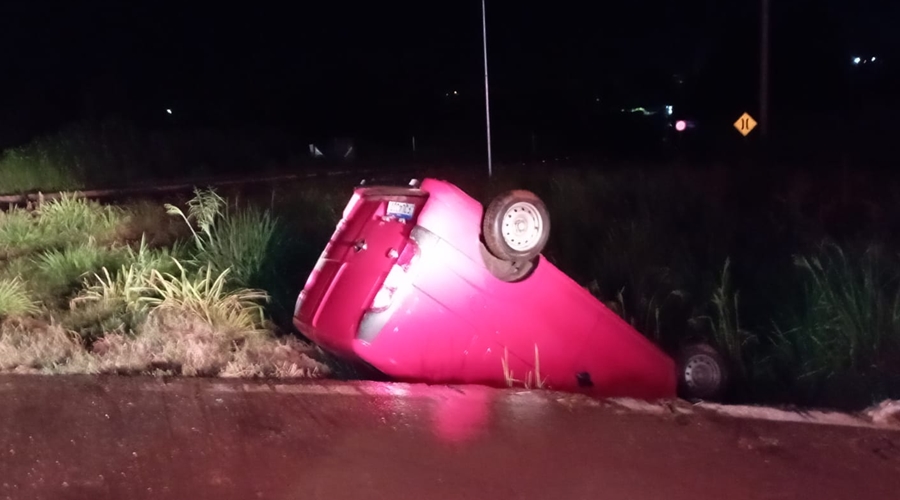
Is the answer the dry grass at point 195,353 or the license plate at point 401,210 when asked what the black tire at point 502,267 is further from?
the dry grass at point 195,353

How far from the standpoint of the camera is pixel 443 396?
214 inches

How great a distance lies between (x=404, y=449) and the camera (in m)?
4.73

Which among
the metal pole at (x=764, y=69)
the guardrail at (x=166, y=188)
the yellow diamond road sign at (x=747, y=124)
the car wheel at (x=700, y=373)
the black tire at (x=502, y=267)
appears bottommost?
the car wheel at (x=700, y=373)

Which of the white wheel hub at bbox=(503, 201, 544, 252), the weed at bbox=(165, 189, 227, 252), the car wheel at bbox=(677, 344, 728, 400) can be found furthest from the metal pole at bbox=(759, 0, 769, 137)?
the white wheel hub at bbox=(503, 201, 544, 252)

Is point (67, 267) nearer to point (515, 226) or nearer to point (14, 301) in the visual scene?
point (14, 301)

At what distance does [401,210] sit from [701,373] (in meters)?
2.27

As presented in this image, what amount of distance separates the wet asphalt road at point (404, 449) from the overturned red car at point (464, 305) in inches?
11.8

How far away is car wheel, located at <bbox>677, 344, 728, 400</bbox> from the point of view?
6367 mm

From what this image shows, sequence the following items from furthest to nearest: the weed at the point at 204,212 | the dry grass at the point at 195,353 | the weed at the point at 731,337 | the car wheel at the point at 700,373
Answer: the weed at the point at 204,212 < the weed at the point at 731,337 < the car wheel at the point at 700,373 < the dry grass at the point at 195,353

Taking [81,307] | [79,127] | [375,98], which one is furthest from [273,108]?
[81,307]

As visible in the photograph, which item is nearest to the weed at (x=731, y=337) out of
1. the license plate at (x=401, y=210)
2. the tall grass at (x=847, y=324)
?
the tall grass at (x=847, y=324)

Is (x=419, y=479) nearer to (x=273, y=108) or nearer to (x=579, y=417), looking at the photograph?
(x=579, y=417)

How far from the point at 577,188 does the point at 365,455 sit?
9.42 m

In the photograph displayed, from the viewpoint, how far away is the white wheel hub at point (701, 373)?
6379 mm
